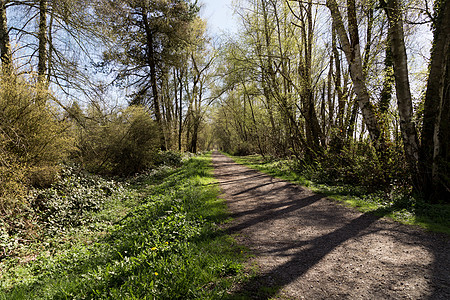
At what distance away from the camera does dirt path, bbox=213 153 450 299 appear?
2434 mm

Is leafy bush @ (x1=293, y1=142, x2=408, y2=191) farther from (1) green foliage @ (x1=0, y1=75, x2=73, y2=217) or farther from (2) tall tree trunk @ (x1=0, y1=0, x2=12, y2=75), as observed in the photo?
(2) tall tree trunk @ (x1=0, y1=0, x2=12, y2=75)

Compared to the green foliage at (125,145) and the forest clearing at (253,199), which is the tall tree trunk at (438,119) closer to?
the forest clearing at (253,199)

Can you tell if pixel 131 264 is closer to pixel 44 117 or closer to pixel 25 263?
pixel 25 263

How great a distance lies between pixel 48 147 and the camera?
6383mm

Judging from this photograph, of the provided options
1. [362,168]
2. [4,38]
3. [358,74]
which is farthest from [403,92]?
[4,38]

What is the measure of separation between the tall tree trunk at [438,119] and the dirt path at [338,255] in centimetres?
207

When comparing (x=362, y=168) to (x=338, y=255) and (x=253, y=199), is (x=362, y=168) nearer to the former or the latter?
(x=253, y=199)

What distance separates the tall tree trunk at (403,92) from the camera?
5.70m

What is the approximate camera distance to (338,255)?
319cm

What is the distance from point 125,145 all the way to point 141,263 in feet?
31.8

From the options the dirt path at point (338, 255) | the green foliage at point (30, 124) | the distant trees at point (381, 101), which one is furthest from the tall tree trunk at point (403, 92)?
the green foliage at point (30, 124)

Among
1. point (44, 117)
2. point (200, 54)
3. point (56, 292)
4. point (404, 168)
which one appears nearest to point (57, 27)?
point (44, 117)

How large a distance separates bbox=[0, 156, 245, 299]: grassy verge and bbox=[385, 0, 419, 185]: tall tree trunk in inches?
202

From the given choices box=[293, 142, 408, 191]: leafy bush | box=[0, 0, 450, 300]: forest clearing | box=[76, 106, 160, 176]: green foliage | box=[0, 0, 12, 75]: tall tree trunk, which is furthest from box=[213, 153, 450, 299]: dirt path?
box=[76, 106, 160, 176]: green foliage
